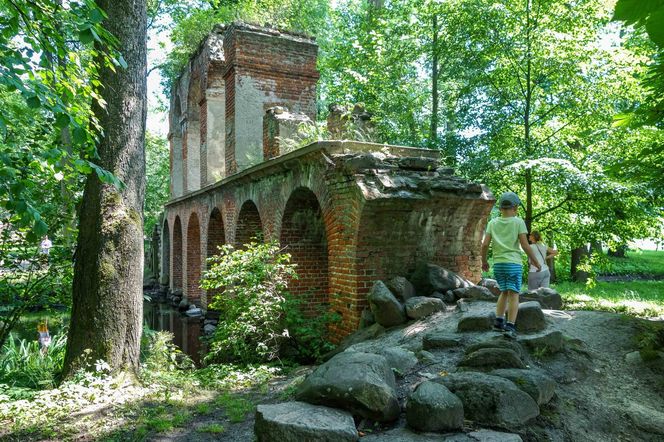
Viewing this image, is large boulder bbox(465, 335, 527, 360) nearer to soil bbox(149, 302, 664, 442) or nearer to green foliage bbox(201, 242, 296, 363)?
soil bbox(149, 302, 664, 442)

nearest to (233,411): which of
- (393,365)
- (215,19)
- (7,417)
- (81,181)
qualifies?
(393,365)

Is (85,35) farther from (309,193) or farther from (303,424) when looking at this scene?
(309,193)

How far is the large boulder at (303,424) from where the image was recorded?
3.17 meters

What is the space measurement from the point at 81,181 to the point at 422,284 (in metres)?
6.21

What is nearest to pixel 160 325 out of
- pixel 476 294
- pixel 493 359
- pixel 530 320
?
pixel 476 294

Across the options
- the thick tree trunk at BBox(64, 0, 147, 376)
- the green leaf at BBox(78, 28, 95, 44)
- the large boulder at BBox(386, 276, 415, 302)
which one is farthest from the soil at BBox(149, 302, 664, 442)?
the green leaf at BBox(78, 28, 95, 44)

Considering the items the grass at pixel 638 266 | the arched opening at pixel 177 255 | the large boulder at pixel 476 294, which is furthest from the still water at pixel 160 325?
the grass at pixel 638 266

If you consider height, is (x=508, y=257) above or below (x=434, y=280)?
above

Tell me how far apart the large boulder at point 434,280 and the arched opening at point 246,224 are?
18.7 ft

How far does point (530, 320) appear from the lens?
5094mm

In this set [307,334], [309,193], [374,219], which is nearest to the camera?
[374,219]

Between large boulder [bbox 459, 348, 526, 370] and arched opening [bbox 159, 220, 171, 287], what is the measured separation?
18187 mm

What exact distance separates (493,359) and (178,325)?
35.7ft

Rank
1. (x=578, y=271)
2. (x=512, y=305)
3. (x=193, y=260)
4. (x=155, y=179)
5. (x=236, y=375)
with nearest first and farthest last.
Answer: (x=512, y=305), (x=236, y=375), (x=578, y=271), (x=193, y=260), (x=155, y=179)
